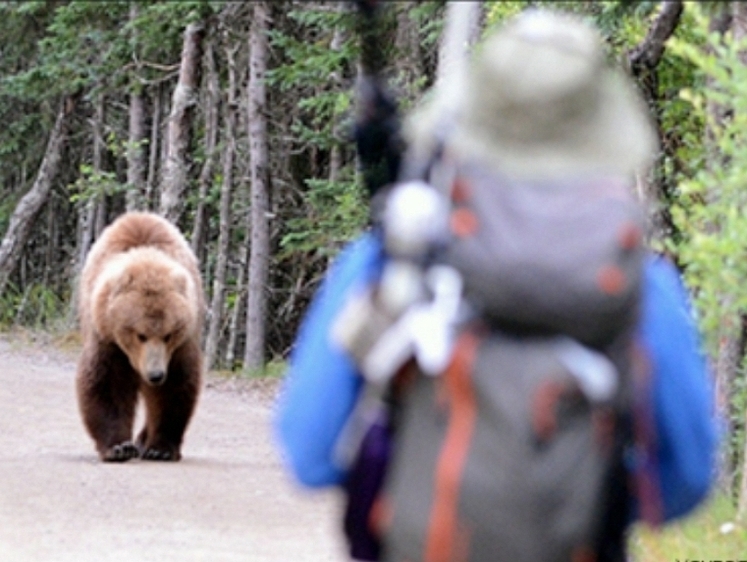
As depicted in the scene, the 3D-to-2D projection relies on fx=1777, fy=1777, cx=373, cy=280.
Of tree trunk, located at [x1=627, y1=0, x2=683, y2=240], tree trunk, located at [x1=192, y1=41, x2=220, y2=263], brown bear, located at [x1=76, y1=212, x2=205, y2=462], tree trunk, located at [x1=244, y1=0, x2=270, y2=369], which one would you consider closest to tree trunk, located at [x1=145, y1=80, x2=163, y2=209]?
tree trunk, located at [x1=192, y1=41, x2=220, y2=263]

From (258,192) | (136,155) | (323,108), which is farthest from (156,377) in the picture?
(136,155)

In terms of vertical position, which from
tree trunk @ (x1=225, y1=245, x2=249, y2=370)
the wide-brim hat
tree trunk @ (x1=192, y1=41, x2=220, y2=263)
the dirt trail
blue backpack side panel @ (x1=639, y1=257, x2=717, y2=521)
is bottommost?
tree trunk @ (x1=225, y1=245, x2=249, y2=370)

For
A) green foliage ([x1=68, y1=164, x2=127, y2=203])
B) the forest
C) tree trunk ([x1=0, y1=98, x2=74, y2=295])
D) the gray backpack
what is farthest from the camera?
tree trunk ([x1=0, y1=98, x2=74, y2=295])

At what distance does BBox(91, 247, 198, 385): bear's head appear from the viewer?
12828mm

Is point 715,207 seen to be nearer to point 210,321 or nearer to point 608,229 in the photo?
point 608,229

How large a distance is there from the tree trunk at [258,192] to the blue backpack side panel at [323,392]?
18.9 m

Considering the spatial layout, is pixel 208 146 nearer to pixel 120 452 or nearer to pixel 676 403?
pixel 120 452

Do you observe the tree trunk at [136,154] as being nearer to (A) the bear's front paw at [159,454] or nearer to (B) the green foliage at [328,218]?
(B) the green foliage at [328,218]

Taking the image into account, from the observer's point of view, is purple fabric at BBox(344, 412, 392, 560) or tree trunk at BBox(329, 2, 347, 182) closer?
purple fabric at BBox(344, 412, 392, 560)

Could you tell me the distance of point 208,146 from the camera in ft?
84.2

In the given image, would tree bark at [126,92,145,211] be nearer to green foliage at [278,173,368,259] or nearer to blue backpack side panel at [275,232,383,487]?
green foliage at [278,173,368,259]

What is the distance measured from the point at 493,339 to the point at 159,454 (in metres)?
10.2

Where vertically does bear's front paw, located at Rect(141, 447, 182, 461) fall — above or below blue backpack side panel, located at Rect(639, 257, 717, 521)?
below

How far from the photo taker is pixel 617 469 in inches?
125
